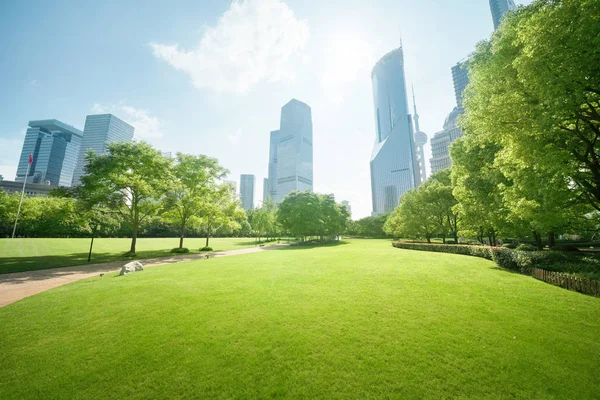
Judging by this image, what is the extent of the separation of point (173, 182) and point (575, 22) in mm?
32534

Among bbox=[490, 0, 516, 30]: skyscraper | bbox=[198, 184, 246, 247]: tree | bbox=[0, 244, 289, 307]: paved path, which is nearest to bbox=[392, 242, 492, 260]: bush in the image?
bbox=[198, 184, 246, 247]: tree

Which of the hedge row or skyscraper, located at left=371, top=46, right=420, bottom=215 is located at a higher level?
skyscraper, located at left=371, top=46, right=420, bottom=215

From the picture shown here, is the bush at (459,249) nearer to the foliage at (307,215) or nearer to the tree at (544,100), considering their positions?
the tree at (544,100)

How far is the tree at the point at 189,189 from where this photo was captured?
30133mm

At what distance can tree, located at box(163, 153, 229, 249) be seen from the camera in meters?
30.1

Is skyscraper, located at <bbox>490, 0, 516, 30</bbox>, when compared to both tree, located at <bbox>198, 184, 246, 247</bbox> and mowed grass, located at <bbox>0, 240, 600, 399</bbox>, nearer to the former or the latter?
tree, located at <bbox>198, 184, 246, 247</bbox>

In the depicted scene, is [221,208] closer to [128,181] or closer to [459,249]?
[128,181]

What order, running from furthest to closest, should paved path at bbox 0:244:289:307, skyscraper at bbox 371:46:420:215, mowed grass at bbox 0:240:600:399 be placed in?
skyscraper at bbox 371:46:420:215 → paved path at bbox 0:244:289:307 → mowed grass at bbox 0:240:600:399

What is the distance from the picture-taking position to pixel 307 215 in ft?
154

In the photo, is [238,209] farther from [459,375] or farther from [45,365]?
[459,375]

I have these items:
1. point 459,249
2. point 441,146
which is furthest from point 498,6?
point 459,249

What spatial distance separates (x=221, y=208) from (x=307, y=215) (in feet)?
59.5

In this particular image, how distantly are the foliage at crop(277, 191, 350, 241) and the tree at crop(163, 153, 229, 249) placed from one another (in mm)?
19125

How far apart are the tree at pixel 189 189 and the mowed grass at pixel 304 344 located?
69.7 ft
